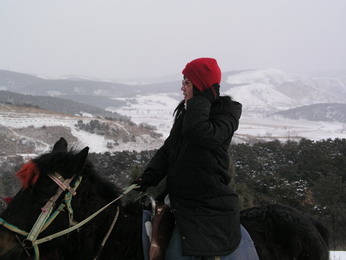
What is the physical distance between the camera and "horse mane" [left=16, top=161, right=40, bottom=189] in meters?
2.16

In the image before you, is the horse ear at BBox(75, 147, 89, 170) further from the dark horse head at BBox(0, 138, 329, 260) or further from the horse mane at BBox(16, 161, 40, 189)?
the horse mane at BBox(16, 161, 40, 189)

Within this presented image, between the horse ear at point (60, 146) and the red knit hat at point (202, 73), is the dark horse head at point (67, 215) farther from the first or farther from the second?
the red knit hat at point (202, 73)

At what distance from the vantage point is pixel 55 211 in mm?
2193

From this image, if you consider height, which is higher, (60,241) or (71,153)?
(71,153)

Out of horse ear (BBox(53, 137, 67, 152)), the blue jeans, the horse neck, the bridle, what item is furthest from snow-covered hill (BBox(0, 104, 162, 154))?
the blue jeans

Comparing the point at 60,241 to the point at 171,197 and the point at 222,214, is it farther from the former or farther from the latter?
the point at 222,214

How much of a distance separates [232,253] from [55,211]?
138cm

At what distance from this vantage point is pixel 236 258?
2.54m

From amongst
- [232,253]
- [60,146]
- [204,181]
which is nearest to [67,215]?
[60,146]

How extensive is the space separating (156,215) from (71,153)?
80 centimetres

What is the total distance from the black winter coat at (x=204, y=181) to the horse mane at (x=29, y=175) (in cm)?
98

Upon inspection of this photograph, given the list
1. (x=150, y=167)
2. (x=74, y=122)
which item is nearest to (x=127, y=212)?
(x=150, y=167)

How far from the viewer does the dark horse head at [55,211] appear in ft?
6.92

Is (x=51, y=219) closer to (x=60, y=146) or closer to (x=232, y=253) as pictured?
(x=60, y=146)
